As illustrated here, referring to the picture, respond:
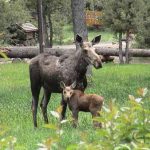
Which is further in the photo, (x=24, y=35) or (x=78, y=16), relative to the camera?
(x=24, y=35)

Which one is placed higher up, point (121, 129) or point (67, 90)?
point (121, 129)

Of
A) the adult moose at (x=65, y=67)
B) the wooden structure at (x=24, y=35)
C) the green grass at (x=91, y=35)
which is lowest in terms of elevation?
the green grass at (x=91, y=35)

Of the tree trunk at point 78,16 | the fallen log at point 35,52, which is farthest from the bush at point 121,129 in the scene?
the fallen log at point 35,52

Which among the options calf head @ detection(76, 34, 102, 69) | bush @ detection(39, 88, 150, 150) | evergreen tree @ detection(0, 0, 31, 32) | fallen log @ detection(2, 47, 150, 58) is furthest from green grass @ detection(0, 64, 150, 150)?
fallen log @ detection(2, 47, 150, 58)

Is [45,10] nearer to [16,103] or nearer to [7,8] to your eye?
[7,8]

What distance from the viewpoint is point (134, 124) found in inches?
149

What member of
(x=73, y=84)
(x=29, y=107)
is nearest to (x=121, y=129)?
(x=73, y=84)

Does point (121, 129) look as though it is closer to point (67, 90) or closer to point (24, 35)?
point (67, 90)

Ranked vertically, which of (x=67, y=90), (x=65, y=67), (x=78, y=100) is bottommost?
(x=78, y=100)

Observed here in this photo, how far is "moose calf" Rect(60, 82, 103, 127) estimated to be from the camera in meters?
11.8

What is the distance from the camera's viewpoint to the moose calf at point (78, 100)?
1177 centimetres

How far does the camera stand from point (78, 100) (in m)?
12.0

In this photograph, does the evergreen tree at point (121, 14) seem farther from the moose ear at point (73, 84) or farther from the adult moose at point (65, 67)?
the moose ear at point (73, 84)

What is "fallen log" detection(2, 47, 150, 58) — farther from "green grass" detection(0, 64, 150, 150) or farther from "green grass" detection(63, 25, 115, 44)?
"green grass" detection(63, 25, 115, 44)
